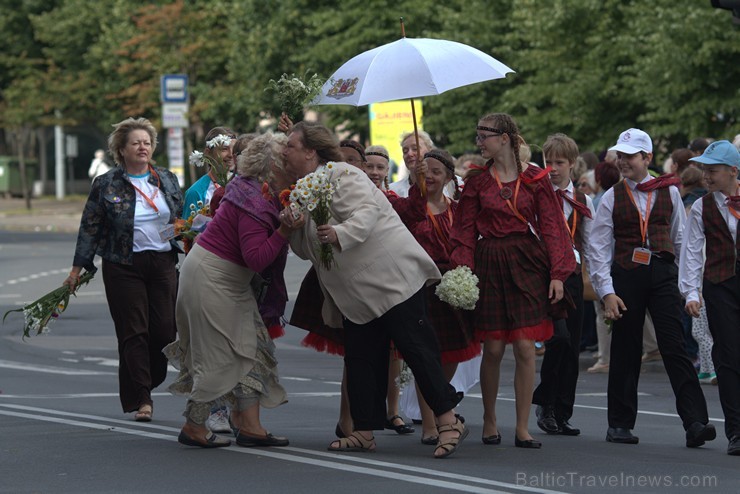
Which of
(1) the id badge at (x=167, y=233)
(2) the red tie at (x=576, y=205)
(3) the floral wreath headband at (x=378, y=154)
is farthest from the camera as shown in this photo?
(3) the floral wreath headband at (x=378, y=154)

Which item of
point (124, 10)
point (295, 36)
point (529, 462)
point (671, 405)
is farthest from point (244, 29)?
point (529, 462)

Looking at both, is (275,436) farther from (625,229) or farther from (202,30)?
(202,30)

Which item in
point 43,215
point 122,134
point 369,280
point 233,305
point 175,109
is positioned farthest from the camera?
point 43,215

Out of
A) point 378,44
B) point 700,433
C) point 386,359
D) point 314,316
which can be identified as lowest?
point 700,433

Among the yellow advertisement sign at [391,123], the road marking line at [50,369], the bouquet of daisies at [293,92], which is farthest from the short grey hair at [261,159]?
the yellow advertisement sign at [391,123]

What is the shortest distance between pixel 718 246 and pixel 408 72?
2141mm

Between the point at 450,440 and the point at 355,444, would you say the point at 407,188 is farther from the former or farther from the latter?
the point at 450,440

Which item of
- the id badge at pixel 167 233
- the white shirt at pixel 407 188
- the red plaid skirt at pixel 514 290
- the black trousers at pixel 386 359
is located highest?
the white shirt at pixel 407 188

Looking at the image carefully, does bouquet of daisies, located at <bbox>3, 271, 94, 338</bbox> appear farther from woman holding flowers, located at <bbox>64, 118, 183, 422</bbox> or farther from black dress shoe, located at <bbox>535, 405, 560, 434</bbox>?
black dress shoe, located at <bbox>535, 405, 560, 434</bbox>

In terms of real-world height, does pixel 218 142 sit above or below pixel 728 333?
above

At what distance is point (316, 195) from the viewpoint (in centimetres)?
808

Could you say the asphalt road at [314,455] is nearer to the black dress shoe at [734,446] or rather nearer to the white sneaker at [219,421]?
the black dress shoe at [734,446]

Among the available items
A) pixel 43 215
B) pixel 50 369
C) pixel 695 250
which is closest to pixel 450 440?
pixel 695 250

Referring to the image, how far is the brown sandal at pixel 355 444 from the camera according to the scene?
8.64 m
